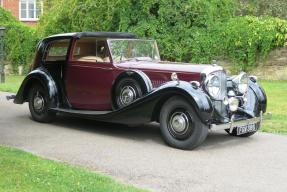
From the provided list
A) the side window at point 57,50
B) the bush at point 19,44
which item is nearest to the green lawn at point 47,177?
the side window at point 57,50

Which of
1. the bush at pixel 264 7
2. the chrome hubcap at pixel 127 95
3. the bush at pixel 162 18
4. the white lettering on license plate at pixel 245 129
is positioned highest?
the bush at pixel 264 7

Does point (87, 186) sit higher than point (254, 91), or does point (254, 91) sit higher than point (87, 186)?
point (254, 91)

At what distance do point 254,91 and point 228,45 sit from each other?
10.9m

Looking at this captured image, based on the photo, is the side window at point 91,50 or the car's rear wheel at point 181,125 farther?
the side window at point 91,50

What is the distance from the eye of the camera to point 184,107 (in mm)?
8008

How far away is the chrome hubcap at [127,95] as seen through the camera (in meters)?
8.87

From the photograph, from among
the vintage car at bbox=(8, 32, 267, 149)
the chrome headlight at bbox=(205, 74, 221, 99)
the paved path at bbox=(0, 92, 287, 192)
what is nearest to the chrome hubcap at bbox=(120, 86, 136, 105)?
the vintage car at bbox=(8, 32, 267, 149)

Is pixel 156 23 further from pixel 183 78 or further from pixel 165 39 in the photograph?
pixel 183 78

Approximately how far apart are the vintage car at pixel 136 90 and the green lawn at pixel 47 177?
2101 millimetres

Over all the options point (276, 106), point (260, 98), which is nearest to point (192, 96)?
point (260, 98)

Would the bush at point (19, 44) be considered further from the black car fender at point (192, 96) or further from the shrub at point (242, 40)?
the black car fender at point (192, 96)

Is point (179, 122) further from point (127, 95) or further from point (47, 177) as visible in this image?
point (47, 177)

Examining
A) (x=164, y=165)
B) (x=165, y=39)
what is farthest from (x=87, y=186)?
(x=165, y=39)

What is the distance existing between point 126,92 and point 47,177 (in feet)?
10.6
